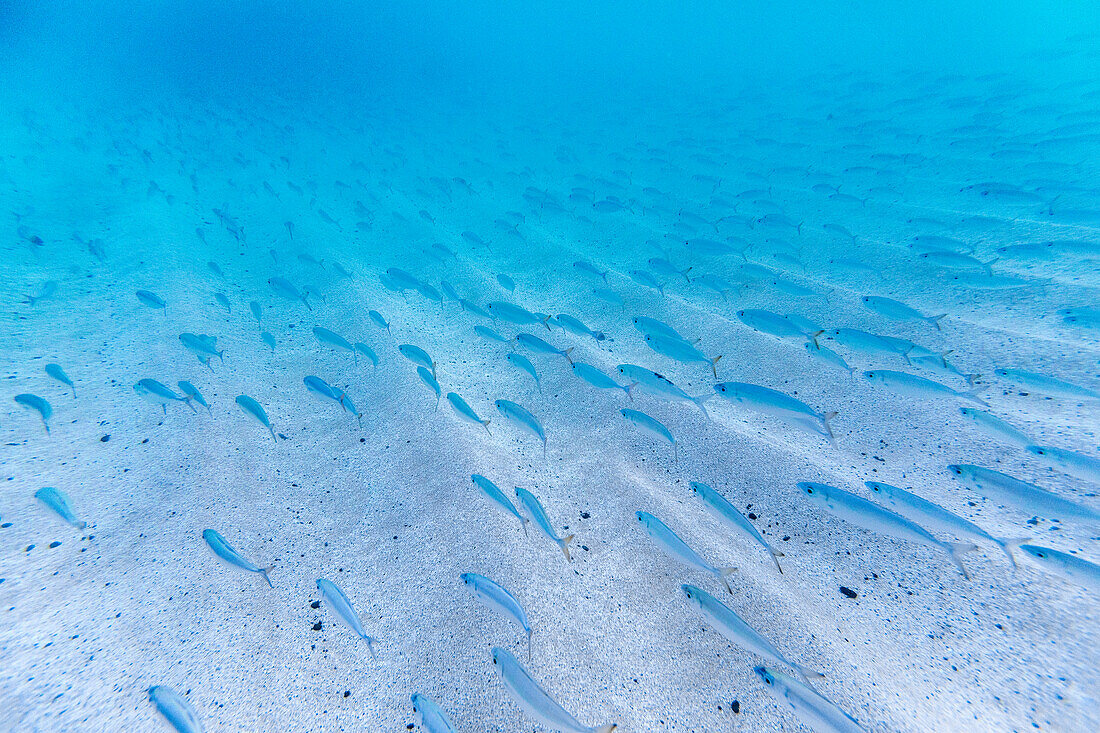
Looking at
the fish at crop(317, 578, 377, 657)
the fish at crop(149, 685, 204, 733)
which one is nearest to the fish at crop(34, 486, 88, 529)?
the fish at crop(149, 685, 204, 733)

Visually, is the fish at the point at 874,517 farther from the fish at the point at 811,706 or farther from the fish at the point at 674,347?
the fish at the point at 674,347

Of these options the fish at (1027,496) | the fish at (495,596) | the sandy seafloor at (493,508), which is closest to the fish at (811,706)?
the sandy seafloor at (493,508)

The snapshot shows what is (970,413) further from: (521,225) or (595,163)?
(595,163)

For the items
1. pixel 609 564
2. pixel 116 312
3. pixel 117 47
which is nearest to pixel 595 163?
pixel 116 312

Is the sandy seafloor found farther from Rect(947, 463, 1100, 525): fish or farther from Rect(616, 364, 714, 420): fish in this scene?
Rect(616, 364, 714, 420): fish

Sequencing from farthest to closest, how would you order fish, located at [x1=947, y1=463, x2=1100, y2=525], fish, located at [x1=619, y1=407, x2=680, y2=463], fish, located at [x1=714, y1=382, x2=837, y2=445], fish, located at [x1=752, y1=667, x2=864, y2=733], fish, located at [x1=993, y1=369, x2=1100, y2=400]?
fish, located at [x1=993, y1=369, x2=1100, y2=400] → fish, located at [x1=619, y1=407, x2=680, y2=463] → fish, located at [x1=714, y1=382, x2=837, y2=445] → fish, located at [x1=947, y1=463, x2=1100, y2=525] → fish, located at [x1=752, y1=667, x2=864, y2=733]

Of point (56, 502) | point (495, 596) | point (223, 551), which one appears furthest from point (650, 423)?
point (56, 502)
